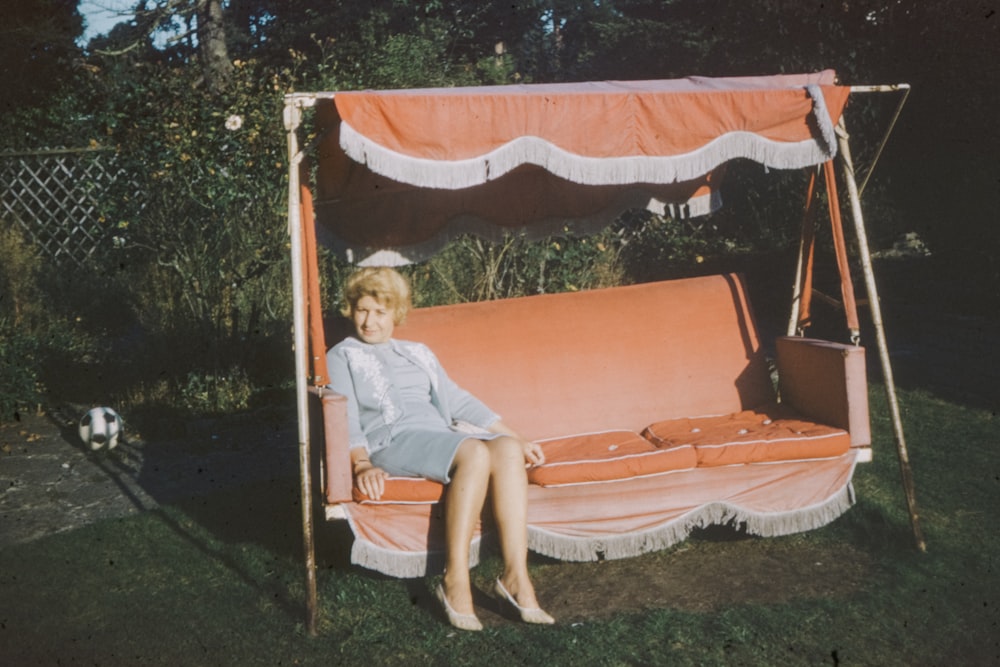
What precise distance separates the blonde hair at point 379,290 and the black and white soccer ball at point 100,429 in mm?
2528

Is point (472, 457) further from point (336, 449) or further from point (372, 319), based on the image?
point (372, 319)

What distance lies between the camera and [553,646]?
3.57 meters

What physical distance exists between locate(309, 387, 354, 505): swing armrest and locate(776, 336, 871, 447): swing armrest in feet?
7.15

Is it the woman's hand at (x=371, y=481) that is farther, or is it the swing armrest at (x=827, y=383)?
the swing armrest at (x=827, y=383)

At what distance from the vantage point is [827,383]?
15.1 ft

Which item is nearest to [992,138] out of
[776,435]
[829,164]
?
[829,164]

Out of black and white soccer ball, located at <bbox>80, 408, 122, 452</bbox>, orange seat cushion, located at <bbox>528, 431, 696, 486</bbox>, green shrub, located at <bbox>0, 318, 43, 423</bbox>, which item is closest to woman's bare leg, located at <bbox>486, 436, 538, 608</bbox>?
orange seat cushion, located at <bbox>528, 431, 696, 486</bbox>

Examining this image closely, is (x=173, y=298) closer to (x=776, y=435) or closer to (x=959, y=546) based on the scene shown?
(x=776, y=435)

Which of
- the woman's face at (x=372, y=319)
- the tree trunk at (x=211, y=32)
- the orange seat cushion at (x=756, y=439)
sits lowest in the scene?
the orange seat cushion at (x=756, y=439)

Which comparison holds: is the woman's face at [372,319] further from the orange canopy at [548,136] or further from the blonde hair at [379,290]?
the orange canopy at [548,136]

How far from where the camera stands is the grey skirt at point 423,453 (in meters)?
3.92

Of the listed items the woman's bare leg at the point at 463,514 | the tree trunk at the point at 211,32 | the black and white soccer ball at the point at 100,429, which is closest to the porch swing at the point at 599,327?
the woman's bare leg at the point at 463,514

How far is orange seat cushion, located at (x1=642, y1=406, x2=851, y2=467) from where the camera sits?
425cm

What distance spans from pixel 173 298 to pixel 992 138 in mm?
7547
